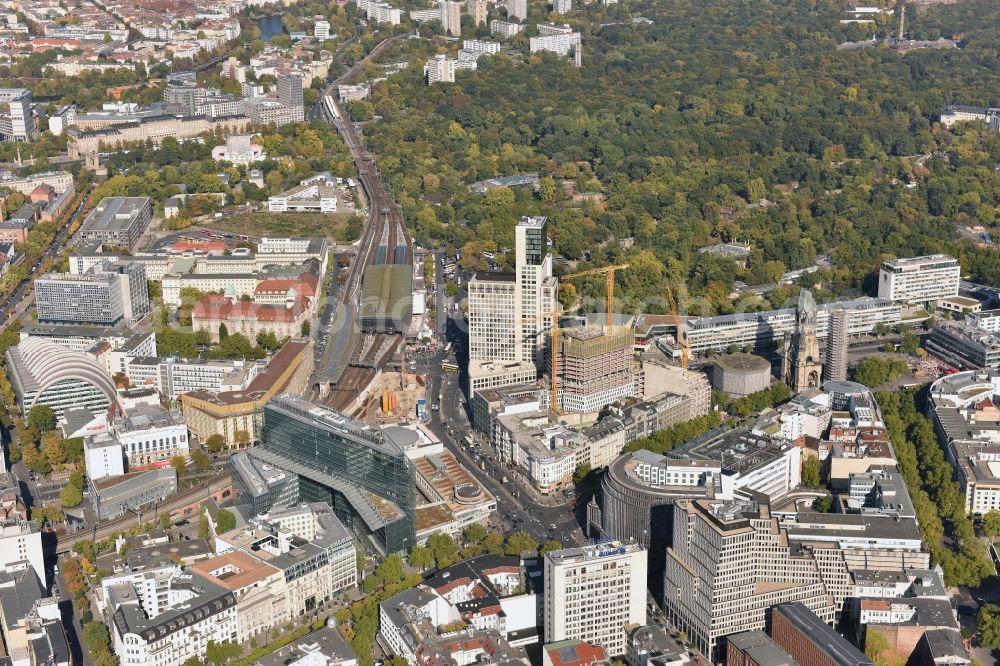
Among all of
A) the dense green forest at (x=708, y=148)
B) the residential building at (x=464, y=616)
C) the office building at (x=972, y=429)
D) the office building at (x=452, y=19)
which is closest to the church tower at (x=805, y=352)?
the office building at (x=972, y=429)

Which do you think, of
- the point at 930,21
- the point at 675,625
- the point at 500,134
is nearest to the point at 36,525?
the point at 675,625

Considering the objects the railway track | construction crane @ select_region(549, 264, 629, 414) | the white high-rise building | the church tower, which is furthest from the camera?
the church tower

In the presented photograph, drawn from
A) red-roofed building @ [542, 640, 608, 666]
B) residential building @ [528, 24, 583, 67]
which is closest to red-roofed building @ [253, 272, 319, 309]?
red-roofed building @ [542, 640, 608, 666]

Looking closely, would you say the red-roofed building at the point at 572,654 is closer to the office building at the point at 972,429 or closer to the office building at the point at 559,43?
the office building at the point at 972,429

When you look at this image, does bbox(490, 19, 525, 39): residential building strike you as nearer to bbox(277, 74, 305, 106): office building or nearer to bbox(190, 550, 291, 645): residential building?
bbox(277, 74, 305, 106): office building

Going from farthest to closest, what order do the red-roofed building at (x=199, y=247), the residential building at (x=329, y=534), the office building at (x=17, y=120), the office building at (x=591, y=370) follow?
the office building at (x=17, y=120), the red-roofed building at (x=199, y=247), the office building at (x=591, y=370), the residential building at (x=329, y=534)

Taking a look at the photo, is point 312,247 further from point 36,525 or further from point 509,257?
point 36,525
